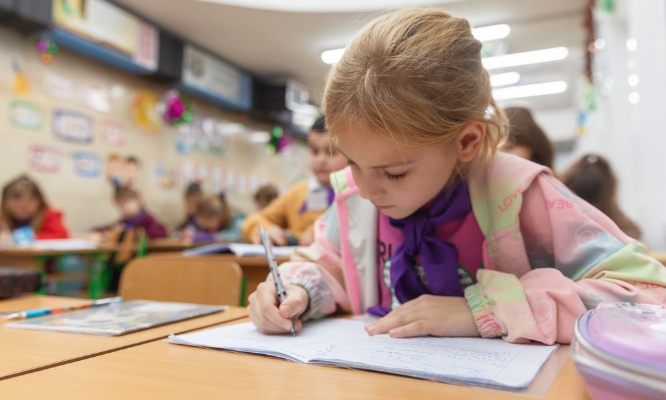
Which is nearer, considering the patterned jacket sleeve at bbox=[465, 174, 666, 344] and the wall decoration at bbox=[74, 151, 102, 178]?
the patterned jacket sleeve at bbox=[465, 174, 666, 344]

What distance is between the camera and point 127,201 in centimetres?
478

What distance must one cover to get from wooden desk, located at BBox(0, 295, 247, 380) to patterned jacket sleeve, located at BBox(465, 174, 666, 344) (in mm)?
441

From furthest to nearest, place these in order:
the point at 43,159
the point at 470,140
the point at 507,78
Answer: the point at 507,78
the point at 43,159
the point at 470,140

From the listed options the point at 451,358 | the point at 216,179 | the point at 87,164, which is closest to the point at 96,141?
the point at 87,164

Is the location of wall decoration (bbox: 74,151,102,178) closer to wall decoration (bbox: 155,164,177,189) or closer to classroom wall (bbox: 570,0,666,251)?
wall decoration (bbox: 155,164,177,189)

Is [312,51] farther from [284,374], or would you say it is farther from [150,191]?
[284,374]

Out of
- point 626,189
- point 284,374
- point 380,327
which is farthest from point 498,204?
point 626,189

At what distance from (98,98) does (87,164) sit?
63cm

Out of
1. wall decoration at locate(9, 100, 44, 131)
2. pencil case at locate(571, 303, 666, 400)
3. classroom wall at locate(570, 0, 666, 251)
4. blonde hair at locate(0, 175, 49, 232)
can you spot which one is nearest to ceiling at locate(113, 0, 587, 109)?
wall decoration at locate(9, 100, 44, 131)

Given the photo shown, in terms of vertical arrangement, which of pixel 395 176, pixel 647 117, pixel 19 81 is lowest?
pixel 395 176

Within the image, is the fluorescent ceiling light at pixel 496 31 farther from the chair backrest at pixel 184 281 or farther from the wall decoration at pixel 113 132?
the chair backrest at pixel 184 281

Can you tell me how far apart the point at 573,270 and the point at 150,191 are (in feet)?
16.9

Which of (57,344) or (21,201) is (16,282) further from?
(21,201)

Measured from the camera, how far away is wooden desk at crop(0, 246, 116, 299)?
3.08m
